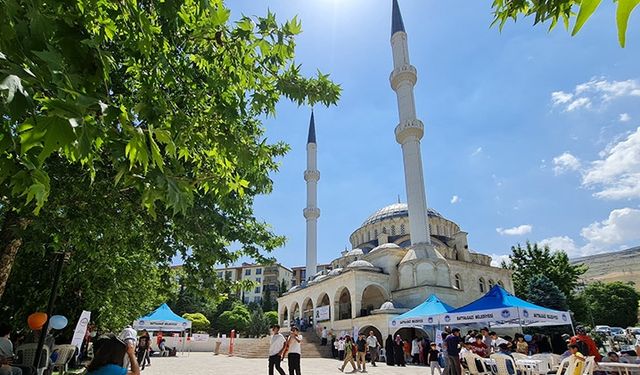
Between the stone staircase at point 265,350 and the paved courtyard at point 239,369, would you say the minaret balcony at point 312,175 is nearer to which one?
the stone staircase at point 265,350

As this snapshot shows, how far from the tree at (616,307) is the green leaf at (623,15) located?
6386cm

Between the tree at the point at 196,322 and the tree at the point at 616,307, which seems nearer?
the tree at the point at 196,322

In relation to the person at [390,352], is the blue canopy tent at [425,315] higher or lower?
higher

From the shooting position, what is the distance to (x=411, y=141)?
28.1 m

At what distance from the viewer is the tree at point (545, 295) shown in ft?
99.7

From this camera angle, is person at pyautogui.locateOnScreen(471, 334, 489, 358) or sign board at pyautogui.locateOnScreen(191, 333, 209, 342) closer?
person at pyautogui.locateOnScreen(471, 334, 489, 358)

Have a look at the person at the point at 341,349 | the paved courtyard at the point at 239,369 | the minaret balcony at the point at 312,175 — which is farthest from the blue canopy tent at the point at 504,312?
the minaret balcony at the point at 312,175

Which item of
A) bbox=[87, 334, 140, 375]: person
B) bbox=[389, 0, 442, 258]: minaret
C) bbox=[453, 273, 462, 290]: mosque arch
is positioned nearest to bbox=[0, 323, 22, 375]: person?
bbox=[87, 334, 140, 375]: person

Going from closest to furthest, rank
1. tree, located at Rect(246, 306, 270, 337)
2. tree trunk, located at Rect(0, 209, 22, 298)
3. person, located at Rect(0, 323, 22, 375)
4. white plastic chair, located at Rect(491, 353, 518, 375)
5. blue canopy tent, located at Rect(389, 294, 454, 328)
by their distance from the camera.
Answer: person, located at Rect(0, 323, 22, 375) → tree trunk, located at Rect(0, 209, 22, 298) → white plastic chair, located at Rect(491, 353, 518, 375) → blue canopy tent, located at Rect(389, 294, 454, 328) → tree, located at Rect(246, 306, 270, 337)

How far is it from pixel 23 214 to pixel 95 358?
10.8ft

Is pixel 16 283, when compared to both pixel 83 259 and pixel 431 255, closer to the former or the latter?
pixel 83 259

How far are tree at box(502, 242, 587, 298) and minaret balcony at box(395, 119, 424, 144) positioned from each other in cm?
1906

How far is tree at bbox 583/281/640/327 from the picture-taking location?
5328 centimetres

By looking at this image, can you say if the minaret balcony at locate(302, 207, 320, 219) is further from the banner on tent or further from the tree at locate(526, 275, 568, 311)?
the banner on tent
